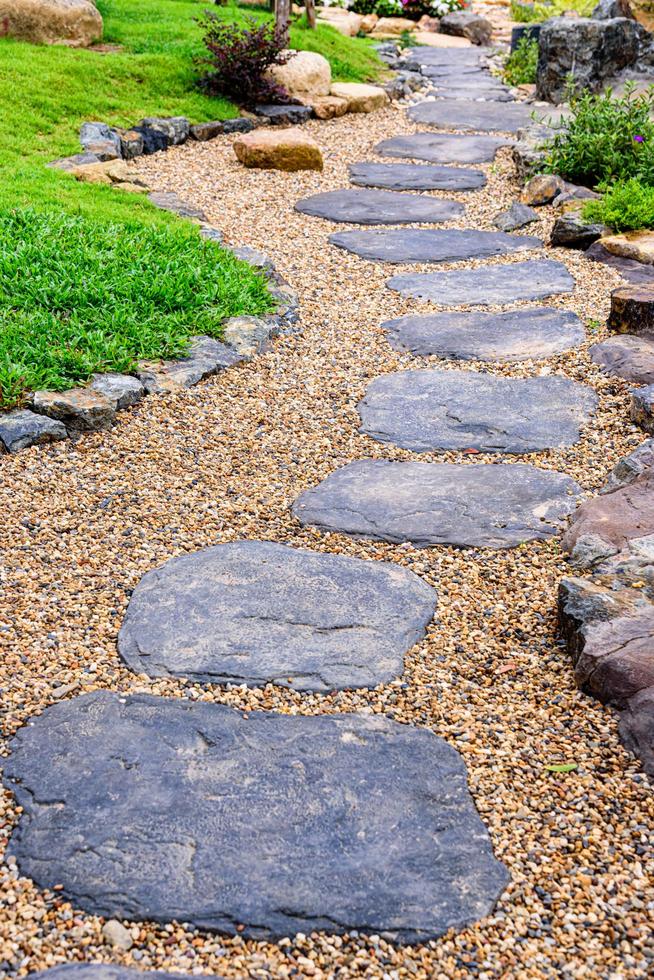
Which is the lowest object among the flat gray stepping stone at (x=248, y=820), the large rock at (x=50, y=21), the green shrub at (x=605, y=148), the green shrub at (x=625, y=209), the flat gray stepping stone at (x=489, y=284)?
the flat gray stepping stone at (x=248, y=820)

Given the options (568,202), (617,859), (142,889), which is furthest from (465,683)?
(568,202)

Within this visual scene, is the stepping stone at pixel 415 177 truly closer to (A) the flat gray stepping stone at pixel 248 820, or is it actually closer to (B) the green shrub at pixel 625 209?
(B) the green shrub at pixel 625 209

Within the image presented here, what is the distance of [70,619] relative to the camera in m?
3.25

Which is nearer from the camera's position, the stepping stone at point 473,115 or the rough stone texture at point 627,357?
the rough stone texture at point 627,357

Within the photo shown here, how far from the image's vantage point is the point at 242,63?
10.8 m

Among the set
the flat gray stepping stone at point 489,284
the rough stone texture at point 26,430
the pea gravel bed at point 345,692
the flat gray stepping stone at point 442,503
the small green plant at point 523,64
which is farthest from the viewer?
the small green plant at point 523,64

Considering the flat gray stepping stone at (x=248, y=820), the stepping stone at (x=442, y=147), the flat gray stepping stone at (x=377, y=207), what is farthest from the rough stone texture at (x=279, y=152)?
the flat gray stepping stone at (x=248, y=820)

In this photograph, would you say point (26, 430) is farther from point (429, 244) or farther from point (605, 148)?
point (605, 148)

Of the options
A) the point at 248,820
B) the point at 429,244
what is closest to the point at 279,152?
the point at 429,244

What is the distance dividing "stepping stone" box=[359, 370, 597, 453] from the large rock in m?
8.06

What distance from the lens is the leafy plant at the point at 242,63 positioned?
10.7m

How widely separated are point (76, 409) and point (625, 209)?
14.9 feet

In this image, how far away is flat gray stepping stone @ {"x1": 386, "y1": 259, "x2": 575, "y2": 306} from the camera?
628 cm

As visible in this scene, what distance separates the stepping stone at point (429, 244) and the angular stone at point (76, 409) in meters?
3.12
